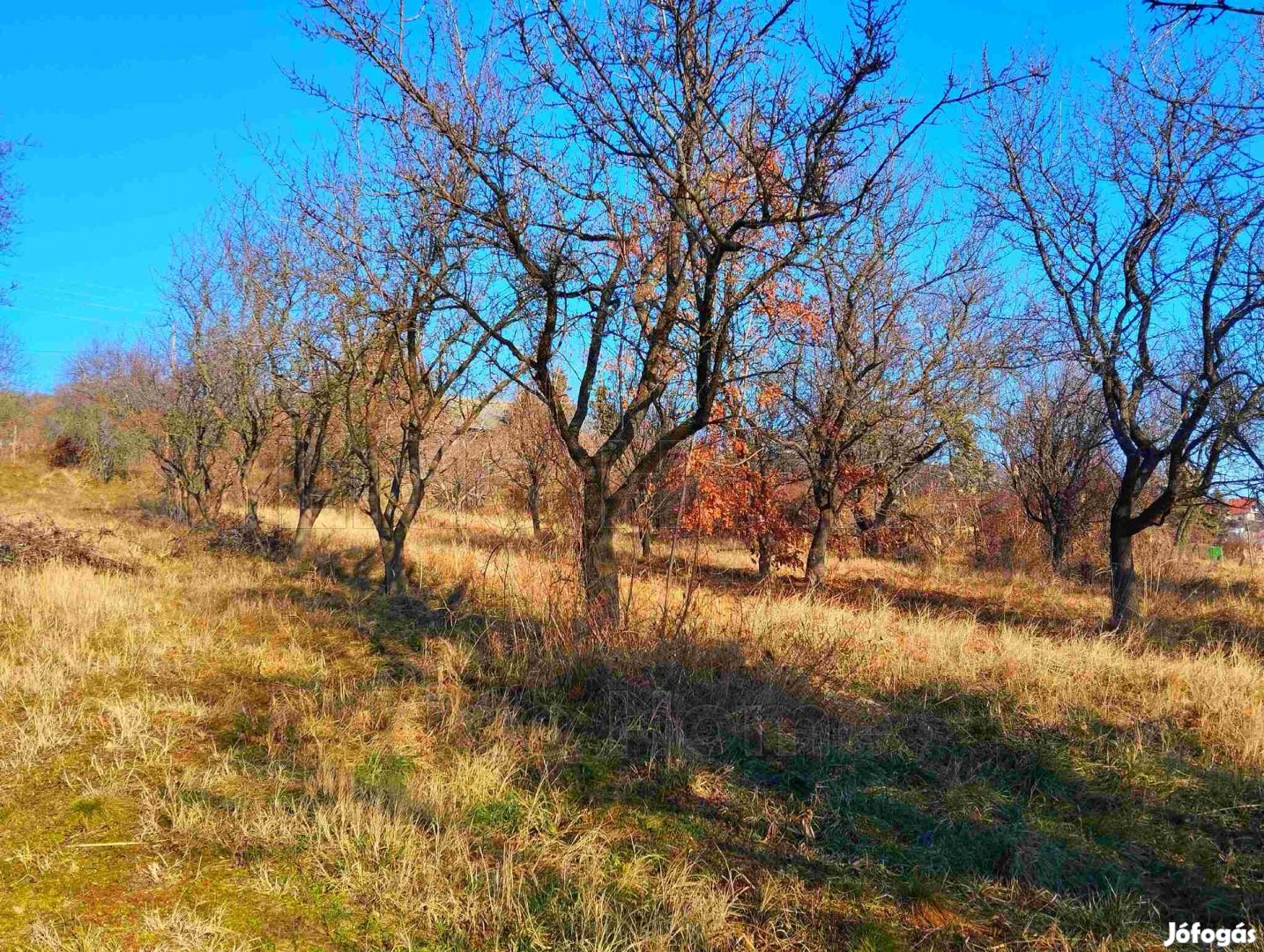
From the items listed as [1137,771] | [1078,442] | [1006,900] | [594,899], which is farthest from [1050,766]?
[1078,442]

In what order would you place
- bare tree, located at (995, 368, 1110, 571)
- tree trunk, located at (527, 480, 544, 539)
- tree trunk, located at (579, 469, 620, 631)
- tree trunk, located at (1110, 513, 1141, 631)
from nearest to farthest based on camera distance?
tree trunk, located at (579, 469, 620, 631) < tree trunk, located at (527, 480, 544, 539) < tree trunk, located at (1110, 513, 1141, 631) < bare tree, located at (995, 368, 1110, 571)

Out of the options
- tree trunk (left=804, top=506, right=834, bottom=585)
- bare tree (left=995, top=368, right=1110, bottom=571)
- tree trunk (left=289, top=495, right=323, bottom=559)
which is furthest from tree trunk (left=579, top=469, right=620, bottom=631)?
bare tree (left=995, top=368, right=1110, bottom=571)

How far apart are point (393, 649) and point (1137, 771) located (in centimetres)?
469

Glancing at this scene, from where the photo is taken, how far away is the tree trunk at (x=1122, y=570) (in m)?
9.51

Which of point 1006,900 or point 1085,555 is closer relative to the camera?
point 1006,900

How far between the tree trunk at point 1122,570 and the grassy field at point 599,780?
142 inches

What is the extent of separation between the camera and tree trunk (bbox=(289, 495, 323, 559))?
12523mm

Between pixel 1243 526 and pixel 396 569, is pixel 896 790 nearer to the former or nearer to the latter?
pixel 396 569

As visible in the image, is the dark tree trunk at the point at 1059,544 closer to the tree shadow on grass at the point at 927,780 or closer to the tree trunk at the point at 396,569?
the tree trunk at the point at 396,569

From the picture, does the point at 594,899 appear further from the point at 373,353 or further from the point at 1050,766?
the point at 373,353

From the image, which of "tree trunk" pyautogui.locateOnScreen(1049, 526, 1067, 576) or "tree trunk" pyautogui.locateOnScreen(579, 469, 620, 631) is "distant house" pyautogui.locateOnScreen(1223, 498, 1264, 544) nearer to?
"tree trunk" pyautogui.locateOnScreen(1049, 526, 1067, 576)

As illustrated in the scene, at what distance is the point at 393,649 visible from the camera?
545 cm

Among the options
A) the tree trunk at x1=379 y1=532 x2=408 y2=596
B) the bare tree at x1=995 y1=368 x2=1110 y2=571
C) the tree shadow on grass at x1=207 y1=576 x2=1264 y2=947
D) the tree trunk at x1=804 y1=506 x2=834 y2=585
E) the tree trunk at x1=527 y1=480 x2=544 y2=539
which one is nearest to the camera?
the tree shadow on grass at x1=207 y1=576 x2=1264 y2=947

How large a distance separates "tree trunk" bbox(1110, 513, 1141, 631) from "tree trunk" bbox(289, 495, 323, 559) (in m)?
12.1
